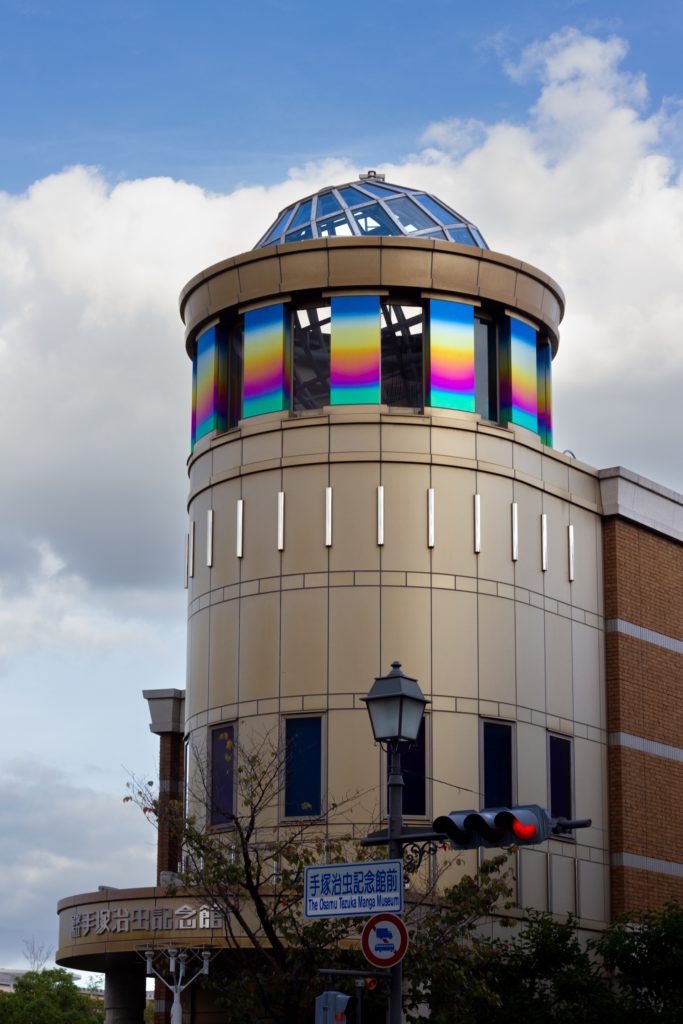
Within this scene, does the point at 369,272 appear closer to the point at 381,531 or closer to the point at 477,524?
the point at 381,531

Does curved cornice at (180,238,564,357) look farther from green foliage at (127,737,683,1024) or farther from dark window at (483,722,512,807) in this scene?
green foliage at (127,737,683,1024)

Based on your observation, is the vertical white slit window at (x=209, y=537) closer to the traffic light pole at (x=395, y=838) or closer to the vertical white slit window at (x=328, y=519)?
the vertical white slit window at (x=328, y=519)

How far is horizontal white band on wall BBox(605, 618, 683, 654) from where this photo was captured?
36500 mm

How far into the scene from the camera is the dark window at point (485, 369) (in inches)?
1391

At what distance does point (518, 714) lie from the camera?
33312 mm

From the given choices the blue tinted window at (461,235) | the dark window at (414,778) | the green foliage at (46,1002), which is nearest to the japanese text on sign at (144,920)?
the dark window at (414,778)

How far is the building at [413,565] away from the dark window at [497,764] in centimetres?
5

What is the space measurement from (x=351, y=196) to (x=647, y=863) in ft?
53.7

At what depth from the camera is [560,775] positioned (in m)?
34.4

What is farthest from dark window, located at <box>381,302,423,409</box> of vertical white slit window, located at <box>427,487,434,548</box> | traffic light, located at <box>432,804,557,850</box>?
traffic light, located at <box>432,804,557,850</box>

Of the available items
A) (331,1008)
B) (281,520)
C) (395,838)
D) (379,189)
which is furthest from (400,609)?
(331,1008)

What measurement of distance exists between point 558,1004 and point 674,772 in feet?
28.8

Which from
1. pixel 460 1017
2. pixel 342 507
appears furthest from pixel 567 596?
pixel 460 1017

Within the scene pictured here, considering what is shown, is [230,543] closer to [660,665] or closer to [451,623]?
[451,623]
